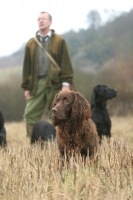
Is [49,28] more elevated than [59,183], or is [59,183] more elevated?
[49,28]

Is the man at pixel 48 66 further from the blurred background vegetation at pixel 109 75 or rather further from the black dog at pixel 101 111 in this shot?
the blurred background vegetation at pixel 109 75

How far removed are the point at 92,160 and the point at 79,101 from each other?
691 millimetres

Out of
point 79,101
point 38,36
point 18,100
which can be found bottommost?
point 18,100

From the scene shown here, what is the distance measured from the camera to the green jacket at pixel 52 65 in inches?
359

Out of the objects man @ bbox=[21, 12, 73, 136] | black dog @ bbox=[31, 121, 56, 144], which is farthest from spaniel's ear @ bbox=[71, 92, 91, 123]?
man @ bbox=[21, 12, 73, 136]

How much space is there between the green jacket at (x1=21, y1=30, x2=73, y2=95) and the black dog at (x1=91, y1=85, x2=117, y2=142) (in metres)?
0.70

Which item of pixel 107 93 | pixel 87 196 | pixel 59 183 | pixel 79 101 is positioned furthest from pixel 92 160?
pixel 107 93

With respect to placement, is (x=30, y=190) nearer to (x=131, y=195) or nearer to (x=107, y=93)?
(x=131, y=195)

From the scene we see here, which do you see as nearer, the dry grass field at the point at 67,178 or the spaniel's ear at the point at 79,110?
the dry grass field at the point at 67,178

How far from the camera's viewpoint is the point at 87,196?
3.76 metres

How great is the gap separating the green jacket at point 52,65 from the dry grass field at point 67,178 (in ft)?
11.3

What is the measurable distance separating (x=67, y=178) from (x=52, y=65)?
16.3 feet

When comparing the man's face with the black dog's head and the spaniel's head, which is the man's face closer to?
the black dog's head

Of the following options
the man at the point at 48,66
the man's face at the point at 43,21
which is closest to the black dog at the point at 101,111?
the man at the point at 48,66
